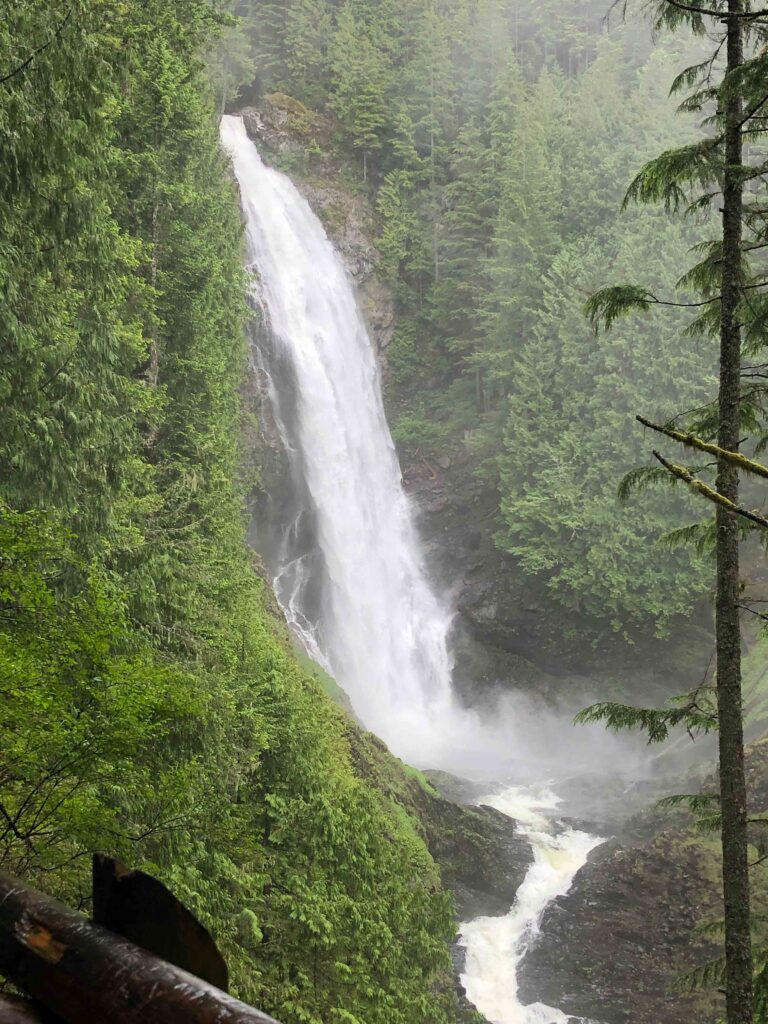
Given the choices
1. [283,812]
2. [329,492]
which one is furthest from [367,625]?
[283,812]

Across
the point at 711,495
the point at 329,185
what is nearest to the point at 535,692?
the point at 329,185

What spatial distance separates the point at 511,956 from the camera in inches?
578

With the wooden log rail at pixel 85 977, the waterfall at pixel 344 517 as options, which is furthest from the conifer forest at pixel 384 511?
the waterfall at pixel 344 517

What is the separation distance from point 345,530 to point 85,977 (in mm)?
25994

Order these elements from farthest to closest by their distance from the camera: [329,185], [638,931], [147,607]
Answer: [329,185] → [638,931] → [147,607]

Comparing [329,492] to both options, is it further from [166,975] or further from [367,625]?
[166,975]

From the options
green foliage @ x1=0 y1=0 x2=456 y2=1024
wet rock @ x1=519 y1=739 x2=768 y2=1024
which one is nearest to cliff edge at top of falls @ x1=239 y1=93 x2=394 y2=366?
green foliage @ x1=0 y1=0 x2=456 y2=1024

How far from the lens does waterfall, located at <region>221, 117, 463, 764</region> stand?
2603cm

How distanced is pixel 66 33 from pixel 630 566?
2282 cm

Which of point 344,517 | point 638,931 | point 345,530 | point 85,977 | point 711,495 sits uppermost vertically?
point 344,517

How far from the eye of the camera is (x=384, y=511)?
96.6ft

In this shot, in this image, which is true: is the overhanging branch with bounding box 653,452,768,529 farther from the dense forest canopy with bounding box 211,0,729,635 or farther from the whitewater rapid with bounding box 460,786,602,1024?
the dense forest canopy with bounding box 211,0,729,635

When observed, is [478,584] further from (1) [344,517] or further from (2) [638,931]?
(2) [638,931]

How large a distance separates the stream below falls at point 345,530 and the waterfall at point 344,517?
1.9 inches
